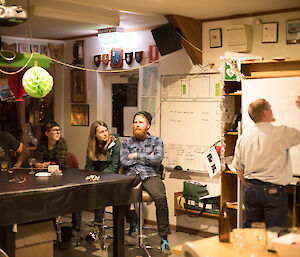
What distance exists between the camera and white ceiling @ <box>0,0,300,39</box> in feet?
16.0

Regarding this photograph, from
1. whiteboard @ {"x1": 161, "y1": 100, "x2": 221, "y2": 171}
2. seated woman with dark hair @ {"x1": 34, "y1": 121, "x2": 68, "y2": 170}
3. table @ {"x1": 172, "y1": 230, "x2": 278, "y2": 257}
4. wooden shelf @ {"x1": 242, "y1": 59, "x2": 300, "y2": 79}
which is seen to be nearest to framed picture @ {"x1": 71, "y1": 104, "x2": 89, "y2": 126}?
whiteboard @ {"x1": 161, "y1": 100, "x2": 221, "y2": 171}

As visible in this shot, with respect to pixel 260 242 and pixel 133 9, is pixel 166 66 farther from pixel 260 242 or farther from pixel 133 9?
pixel 260 242

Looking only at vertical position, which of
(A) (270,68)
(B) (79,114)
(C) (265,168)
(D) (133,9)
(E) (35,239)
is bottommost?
(E) (35,239)

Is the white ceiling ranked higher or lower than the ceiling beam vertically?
higher

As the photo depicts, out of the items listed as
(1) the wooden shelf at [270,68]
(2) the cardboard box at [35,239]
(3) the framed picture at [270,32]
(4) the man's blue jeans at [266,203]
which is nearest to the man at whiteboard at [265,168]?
(4) the man's blue jeans at [266,203]

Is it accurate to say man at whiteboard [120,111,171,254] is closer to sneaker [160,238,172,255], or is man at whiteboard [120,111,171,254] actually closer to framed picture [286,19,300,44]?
sneaker [160,238,172,255]

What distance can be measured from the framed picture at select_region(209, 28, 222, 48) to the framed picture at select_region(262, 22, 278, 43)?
0.56 meters

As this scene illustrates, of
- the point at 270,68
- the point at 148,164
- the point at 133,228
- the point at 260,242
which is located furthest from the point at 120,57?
the point at 260,242

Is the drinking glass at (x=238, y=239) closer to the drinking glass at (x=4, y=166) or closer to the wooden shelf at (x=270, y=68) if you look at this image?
the wooden shelf at (x=270, y=68)

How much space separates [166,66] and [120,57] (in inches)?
32.8

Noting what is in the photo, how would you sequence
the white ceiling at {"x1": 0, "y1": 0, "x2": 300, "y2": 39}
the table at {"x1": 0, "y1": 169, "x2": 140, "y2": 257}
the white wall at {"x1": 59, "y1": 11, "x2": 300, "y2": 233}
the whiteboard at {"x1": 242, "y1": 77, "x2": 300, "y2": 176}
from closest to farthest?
the table at {"x1": 0, "y1": 169, "x2": 140, "y2": 257} < the whiteboard at {"x1": 242, "y1": 77, "x2": 300, "y2": 176} < the white ceiling at {"x1": 0, "y1": 0, "x2": 300, "y2": 39} < the white wall at {"x1": 59, "y1": 11, "x2": 300, "y2": 233}

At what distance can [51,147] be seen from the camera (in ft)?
18.2

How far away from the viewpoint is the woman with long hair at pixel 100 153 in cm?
545

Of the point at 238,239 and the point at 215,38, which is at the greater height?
the point at 215,38
